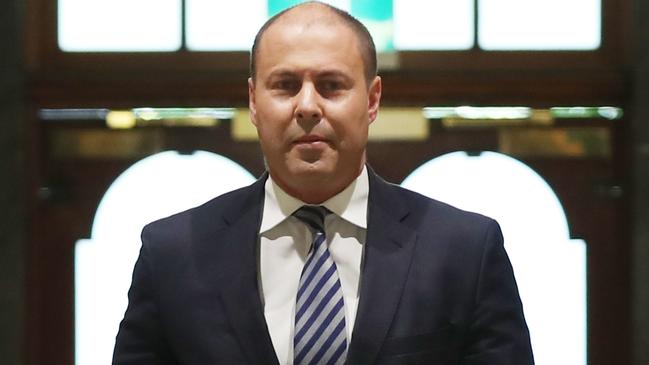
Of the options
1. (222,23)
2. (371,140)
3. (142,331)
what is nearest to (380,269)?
(142,331)

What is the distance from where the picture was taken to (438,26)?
397 cm

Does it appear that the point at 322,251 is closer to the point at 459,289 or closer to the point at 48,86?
the point at 459,289

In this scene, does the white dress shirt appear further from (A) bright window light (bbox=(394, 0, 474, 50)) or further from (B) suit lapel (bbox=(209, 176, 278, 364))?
(A) bright window light (bbox=(394, 0, 474, 50))

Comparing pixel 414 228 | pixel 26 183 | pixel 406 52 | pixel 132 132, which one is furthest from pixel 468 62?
pixel 414 228

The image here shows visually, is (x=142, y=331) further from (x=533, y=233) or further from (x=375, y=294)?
(x=533, y=233)

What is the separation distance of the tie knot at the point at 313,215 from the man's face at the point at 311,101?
56mm

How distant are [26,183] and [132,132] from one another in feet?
1.14

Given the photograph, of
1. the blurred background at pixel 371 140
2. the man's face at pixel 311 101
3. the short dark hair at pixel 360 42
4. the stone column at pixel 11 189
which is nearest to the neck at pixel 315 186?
the man's face at pixel 311 101

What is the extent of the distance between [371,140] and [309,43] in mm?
Answer: 2098

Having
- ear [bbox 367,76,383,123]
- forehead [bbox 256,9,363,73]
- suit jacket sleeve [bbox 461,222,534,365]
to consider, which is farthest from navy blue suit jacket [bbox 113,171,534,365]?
forehead [bbox 256,9,363,73]

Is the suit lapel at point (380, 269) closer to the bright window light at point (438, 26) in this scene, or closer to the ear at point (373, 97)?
the ear at point (373, 97)

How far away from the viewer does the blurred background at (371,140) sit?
394 centimetres

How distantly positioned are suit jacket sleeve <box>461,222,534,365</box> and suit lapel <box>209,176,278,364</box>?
297 mm

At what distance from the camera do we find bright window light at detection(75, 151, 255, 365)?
4020mm
